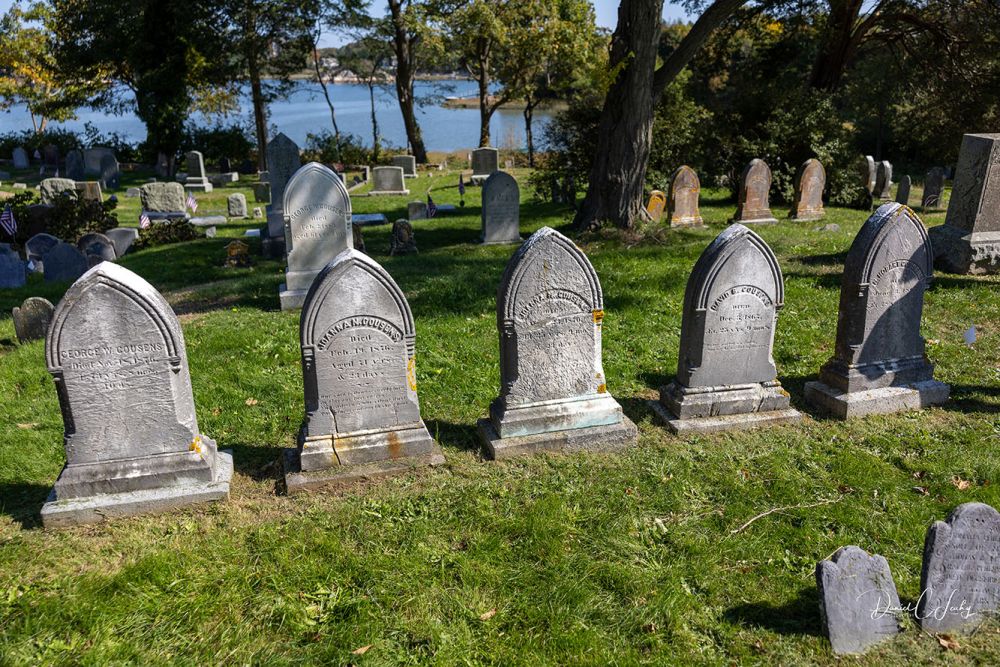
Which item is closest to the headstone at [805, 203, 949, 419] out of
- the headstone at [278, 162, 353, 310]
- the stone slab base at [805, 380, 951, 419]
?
the stone slab base at [805, 380, 951, 419]

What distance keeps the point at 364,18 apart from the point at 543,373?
27.7 m

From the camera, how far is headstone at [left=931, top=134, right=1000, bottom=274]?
31.9ft

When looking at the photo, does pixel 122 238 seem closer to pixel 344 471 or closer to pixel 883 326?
pixel 344 471

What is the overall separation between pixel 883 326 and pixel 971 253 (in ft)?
16.1

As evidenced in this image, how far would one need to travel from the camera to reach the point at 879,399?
6090mm

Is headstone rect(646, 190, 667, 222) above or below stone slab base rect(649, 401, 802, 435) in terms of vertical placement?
above

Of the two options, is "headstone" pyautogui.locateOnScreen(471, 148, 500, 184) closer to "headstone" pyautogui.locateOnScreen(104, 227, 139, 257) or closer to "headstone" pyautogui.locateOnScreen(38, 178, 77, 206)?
"headstone" pyautogui.locateOnScreen(38, 178, 77, 206)

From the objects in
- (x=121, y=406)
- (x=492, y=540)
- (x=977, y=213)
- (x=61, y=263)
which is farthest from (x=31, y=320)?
(x=977, y=213)

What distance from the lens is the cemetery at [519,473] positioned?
371cm

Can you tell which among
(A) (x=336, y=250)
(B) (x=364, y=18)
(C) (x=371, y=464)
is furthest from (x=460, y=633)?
(B) (x=364, y=18)

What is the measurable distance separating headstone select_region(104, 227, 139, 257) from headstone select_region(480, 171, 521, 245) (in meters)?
7.74

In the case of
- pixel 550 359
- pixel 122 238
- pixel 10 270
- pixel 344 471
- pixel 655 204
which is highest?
pixel 655 204

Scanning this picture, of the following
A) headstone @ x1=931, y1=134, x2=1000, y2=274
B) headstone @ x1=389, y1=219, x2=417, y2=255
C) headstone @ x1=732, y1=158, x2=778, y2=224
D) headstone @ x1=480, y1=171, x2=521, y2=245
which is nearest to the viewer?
headstone @ x1=931, y1=134, x2=1000, y2=274

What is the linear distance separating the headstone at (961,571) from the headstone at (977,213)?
7541 mm
